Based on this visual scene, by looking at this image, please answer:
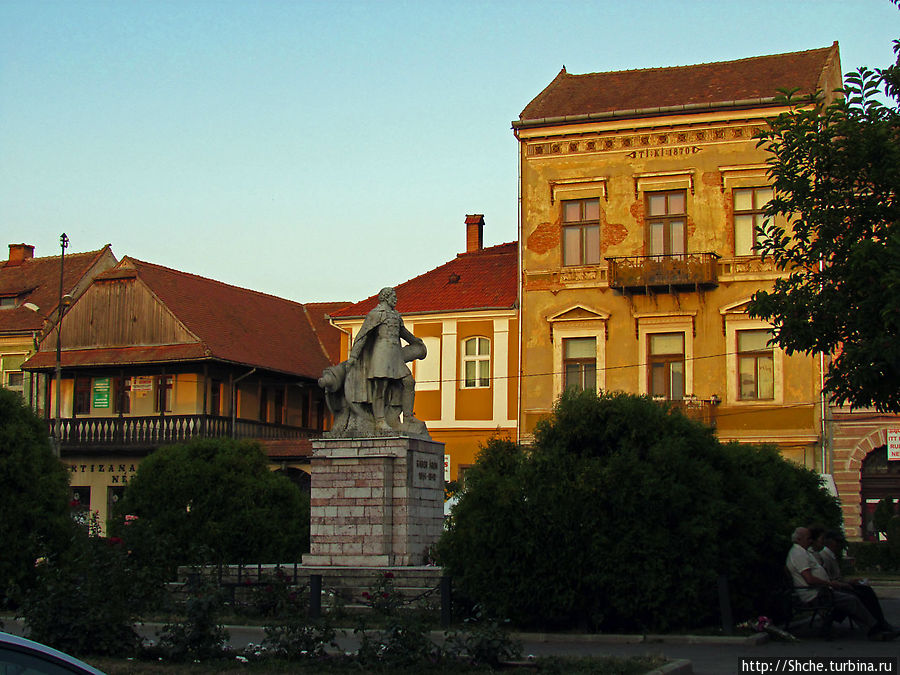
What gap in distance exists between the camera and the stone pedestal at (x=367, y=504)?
19.0 metres

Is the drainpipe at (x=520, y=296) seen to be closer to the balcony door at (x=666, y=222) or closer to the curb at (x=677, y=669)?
the balcony door at (x=666, y=222)

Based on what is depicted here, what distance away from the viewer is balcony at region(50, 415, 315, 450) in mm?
41656

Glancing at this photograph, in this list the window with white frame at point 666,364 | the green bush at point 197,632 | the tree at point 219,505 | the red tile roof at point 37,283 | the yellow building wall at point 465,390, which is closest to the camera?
the green bush at point 197,632

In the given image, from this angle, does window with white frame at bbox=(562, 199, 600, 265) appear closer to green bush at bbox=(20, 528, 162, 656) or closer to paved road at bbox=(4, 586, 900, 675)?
paved road at bbox=(4, 586, 900, 675)

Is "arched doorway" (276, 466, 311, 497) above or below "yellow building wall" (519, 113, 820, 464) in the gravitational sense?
below

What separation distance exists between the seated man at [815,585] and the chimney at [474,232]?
3128 cm

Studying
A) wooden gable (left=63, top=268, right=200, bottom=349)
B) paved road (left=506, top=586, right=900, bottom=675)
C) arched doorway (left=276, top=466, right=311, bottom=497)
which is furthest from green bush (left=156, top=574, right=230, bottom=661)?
wooden gable (left=63, top=268, right=200, bottom=349)

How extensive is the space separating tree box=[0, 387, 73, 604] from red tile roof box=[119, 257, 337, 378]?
78.0 ft

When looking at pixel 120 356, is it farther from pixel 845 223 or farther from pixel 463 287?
pixel 845 223

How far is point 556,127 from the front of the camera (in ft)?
120

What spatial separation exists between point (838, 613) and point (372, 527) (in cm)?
751

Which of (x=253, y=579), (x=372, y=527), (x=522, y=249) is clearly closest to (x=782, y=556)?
(x=372, y=527)

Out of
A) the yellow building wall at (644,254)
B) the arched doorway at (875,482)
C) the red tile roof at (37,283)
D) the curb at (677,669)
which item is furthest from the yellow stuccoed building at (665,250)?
the curb at (677,669)

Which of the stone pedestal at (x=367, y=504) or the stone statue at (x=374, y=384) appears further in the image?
the stone statue at (x=374, y=384)
